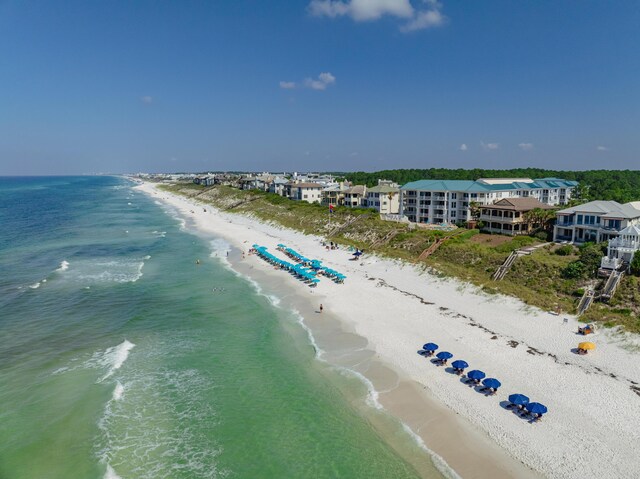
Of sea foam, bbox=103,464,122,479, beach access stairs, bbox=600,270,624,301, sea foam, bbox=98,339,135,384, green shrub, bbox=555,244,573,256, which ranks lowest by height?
sea foam, bbox=103,464,122,479

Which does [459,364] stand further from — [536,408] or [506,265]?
[506,265]

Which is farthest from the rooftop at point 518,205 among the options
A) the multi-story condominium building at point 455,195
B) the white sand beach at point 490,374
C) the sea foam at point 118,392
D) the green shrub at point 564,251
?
the sea foam at point 118,392

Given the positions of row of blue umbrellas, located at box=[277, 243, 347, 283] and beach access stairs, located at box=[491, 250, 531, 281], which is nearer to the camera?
beach access stairs, located at box=[491, 250, 531, 281]

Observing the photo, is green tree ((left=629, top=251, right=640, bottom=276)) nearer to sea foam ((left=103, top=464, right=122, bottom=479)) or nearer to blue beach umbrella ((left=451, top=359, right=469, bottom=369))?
blue beach umbrella ((left=451, top=359, right=469, bottom=369))

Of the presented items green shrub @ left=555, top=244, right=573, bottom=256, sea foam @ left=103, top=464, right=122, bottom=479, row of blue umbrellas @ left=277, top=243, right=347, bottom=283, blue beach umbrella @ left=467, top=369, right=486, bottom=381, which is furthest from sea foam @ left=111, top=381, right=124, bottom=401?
green shrub @ left=555, top=244, right=573, bottom=256

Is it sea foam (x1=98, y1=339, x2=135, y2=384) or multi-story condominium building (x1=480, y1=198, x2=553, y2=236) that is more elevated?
multi-story condominium building (x1=480, y1=198, x2=553, y2=236)

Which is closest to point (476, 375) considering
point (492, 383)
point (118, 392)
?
point (492, 383)

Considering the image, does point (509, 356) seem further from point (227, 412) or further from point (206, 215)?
point (206, 215)

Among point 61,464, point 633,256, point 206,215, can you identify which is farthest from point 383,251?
point 206,215
